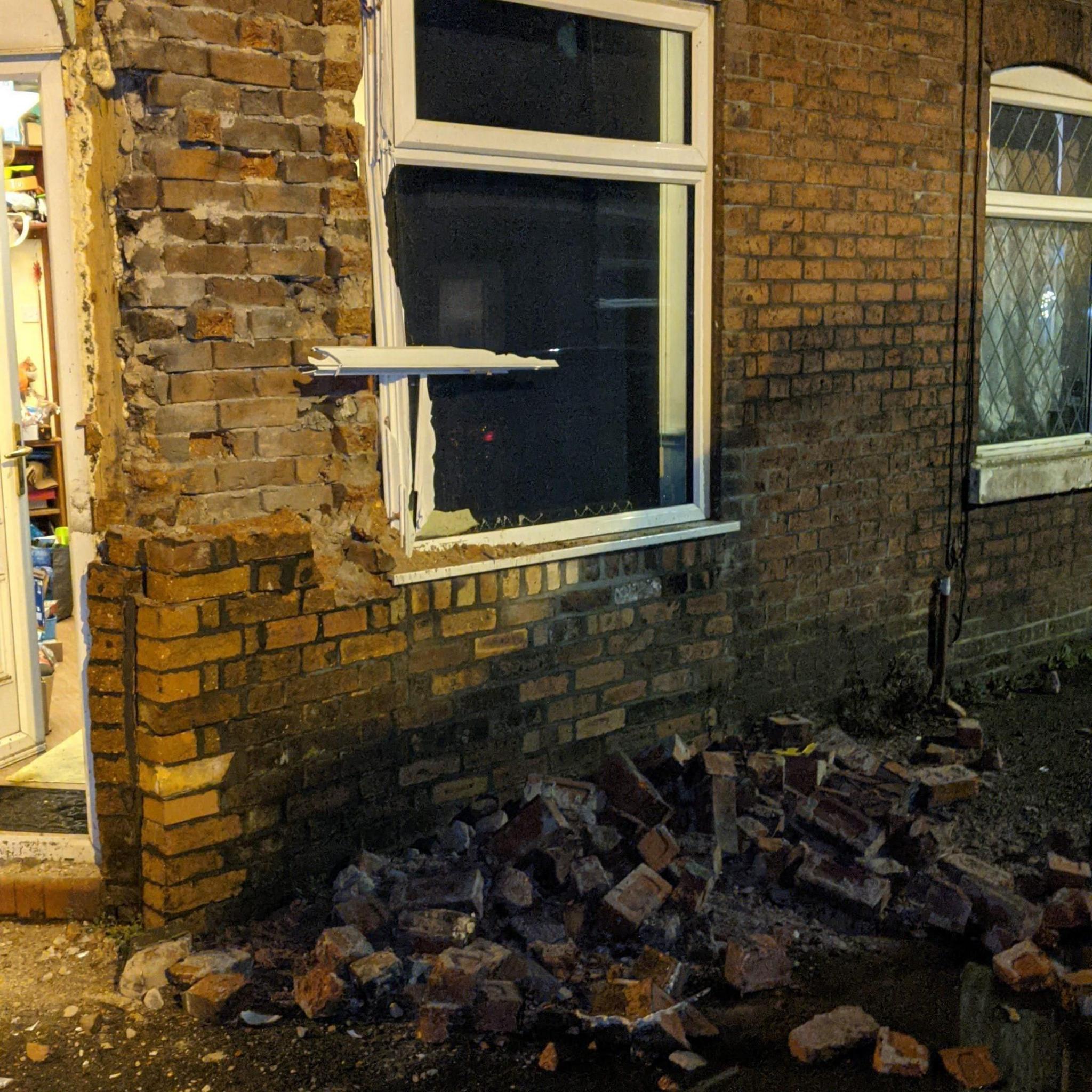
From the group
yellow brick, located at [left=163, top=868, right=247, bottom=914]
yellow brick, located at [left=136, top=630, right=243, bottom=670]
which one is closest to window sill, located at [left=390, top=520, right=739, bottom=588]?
yellow brick, located at [left=136, top=630, right=243, bottom=670]

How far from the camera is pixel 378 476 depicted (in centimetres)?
415

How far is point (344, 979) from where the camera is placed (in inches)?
140

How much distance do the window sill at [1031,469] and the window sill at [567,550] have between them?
1786 mm

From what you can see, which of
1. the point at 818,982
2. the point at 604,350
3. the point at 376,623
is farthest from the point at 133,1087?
the point at 604,350

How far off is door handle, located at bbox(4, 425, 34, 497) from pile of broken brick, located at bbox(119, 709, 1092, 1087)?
6.43ft

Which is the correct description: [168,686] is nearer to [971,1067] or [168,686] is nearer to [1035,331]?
[971,1067]

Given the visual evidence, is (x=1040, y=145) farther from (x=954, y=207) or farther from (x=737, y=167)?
(x=737, y=167)

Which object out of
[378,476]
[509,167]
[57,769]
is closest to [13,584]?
[57,769]

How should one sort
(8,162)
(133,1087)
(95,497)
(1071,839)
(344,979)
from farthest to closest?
1. (8,162)
2. (1071,839)
3. (95,497)
4. (344,979)
5. (133,1087)

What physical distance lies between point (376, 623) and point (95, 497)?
95 centimetres

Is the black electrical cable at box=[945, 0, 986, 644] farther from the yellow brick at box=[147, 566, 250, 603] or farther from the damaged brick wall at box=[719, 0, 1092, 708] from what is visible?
the yellow brick at box=[147, 566, 250, 603]

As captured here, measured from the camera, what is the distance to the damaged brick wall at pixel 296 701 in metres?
3.75

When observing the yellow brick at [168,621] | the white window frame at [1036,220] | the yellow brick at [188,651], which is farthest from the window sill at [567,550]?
the white window frame at [1036,220]

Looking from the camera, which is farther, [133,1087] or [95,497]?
[95,497]
